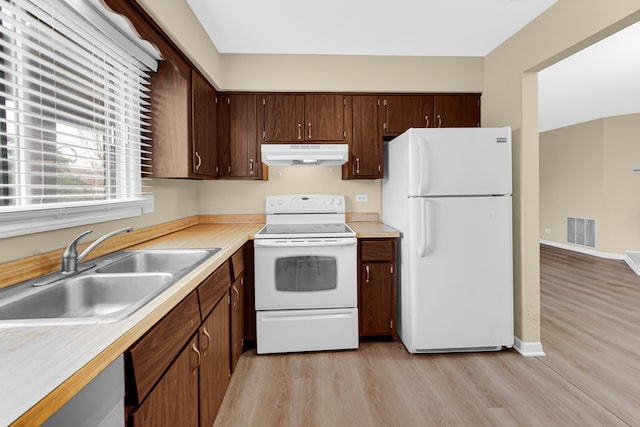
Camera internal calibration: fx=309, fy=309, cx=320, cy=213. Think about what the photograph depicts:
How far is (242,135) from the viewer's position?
2.86 metres

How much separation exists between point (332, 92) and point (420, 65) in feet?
2.80

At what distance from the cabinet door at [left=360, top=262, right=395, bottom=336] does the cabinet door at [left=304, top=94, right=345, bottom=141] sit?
1.23m

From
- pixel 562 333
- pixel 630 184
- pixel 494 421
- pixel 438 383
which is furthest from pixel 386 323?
pixel 630 184

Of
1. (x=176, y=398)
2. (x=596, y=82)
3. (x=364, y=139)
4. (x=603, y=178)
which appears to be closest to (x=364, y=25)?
(x=364, y=139)

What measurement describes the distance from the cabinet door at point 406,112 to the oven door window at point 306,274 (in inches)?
54.7

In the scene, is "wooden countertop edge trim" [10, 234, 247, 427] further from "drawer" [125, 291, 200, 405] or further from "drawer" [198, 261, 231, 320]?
"drawer" [198, 261, 231, 320]

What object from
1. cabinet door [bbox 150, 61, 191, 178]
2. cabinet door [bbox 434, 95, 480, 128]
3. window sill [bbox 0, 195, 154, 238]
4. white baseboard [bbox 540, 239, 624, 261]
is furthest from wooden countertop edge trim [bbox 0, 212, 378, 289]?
white baseboard [bbox 540, 239, 624, 261]

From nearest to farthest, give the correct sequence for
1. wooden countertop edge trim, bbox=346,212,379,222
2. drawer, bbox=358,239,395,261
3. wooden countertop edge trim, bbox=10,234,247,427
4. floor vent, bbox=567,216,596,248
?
1. wooden countertop edge trim, bbox=10,234,247,427
2. drawer, bbox=358,239,395,261
3. wooden countertop edge trim, bbox=346,212,379,222
4. floor vent, bbox=567,216,596,248

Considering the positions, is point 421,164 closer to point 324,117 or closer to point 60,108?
point 324,117

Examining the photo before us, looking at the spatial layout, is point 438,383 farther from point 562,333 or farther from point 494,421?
point 562,333

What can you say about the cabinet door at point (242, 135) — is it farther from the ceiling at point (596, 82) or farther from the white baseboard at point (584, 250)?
the white baseboard at point (584, 250)

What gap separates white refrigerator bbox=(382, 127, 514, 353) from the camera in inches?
89.3

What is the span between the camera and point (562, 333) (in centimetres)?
266

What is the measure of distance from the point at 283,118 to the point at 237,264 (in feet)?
4.73
